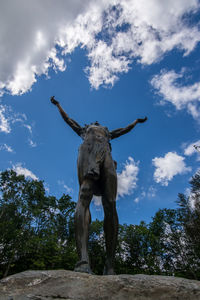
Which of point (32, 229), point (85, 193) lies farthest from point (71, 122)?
point (32, 229)

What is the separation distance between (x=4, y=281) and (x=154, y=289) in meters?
1.55

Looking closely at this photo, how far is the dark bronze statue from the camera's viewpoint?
388 centimetres

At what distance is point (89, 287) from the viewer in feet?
7.98

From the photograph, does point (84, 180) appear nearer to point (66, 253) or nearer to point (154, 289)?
point (154, 289)

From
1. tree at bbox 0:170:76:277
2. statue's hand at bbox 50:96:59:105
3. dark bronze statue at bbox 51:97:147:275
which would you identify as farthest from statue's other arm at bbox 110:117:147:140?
tree at bbox 0:170:76:277

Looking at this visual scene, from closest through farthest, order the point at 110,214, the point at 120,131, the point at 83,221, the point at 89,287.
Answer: the point at 89,287
the point at 83,221
the point at 110,214
the point at 120,131

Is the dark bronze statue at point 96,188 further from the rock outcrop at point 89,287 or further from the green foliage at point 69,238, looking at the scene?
the green foliage at point 69,238

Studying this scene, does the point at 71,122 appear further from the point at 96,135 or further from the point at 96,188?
the point at 96,188

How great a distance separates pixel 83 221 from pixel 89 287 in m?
1.49

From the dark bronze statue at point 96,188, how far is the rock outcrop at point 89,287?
42.0 inches

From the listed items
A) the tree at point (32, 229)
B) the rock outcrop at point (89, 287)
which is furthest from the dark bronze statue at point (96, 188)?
the tree at point (32, 229)

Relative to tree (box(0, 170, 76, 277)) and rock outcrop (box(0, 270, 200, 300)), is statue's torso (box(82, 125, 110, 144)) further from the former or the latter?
tree (box(0, 170, 76, 277))

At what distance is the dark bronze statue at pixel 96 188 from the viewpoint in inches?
153

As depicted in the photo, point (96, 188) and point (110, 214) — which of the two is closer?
point (110, 214)
